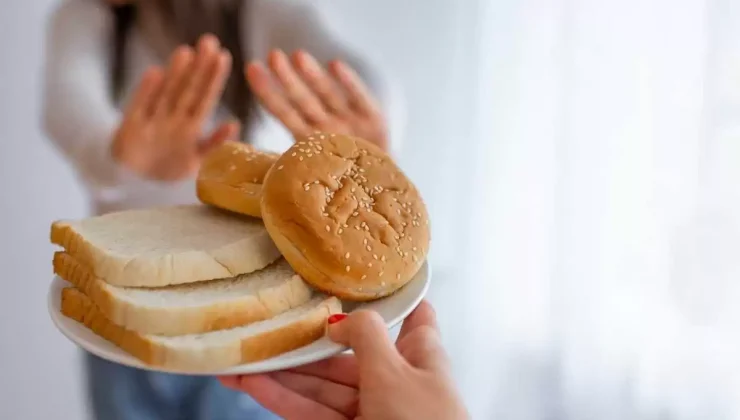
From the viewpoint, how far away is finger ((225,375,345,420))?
0.89 m

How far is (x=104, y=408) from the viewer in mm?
1220

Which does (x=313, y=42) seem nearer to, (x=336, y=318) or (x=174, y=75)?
(x=174, y=75)

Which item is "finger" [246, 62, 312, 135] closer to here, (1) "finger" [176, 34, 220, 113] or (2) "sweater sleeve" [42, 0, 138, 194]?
(1) "finger" [176, 34, 220, 113]

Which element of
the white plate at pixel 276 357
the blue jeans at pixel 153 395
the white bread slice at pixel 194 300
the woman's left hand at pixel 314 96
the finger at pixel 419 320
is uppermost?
the woman's left hand at pixel 314 96

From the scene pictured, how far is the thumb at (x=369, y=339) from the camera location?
0.81 meters

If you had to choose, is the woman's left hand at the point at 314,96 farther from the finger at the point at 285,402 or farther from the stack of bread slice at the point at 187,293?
the finger at the point at 285,402

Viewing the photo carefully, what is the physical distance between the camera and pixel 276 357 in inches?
32.4

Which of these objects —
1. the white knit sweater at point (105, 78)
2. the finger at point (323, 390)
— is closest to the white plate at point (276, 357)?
the finger at point (323, 390)

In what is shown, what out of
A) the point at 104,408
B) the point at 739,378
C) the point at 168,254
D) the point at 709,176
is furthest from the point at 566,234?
the point at 104,408

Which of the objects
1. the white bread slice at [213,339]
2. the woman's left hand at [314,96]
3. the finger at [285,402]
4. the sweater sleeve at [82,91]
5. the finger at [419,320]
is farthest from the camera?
the woman's left hand at [314,96]

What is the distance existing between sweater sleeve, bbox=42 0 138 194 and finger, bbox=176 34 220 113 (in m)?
0.12

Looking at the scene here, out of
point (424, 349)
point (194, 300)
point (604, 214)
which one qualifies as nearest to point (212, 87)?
point (194, 300)

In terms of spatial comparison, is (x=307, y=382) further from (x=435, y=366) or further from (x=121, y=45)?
(x=121, y=45)

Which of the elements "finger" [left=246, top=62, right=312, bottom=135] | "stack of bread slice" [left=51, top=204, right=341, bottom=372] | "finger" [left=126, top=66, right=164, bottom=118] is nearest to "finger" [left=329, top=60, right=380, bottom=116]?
"finger" [left=246, top=62, right=312, bottom=135]
